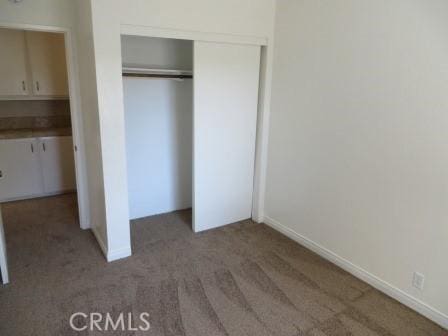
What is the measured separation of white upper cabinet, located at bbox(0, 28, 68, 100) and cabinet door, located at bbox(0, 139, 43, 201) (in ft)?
2.33

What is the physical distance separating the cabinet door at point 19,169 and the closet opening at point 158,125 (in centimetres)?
163

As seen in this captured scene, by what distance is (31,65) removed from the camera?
172 inches

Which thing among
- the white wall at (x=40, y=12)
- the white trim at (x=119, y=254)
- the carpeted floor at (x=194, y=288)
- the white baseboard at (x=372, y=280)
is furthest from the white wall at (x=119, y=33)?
the white baseboard at (x=372, y=280)

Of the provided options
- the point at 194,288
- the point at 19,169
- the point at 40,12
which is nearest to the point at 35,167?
the point at 19,169

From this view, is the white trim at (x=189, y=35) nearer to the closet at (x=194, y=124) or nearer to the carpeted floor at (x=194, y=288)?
the closet at (x=194, y=124)

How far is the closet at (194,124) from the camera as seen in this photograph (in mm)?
3328

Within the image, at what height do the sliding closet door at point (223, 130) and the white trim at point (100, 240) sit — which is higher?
the sliding closet door at point (223, 130)

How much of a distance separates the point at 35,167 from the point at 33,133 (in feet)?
1.52

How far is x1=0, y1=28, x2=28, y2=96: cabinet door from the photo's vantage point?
4.17 m

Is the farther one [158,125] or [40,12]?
[158,125]

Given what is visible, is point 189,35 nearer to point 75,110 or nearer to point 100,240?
point 75,110

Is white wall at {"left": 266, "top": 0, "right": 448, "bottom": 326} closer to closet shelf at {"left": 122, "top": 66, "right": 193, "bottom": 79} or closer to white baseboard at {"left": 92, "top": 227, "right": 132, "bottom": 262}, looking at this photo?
closet shelf at {"left": 122, "top": 66, "right": 193, "bottom": 79}

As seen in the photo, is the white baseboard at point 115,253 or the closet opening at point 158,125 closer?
the white baseboard at point 115,253

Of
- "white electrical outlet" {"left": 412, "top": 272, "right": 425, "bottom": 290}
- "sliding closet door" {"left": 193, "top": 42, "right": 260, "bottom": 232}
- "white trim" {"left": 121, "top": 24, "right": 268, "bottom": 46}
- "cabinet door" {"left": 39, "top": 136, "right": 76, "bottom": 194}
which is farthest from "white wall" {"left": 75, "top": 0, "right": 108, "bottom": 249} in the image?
"white electrical outlet" {"left": 412, "top": 272, "right": 425, "bottom": 290}
